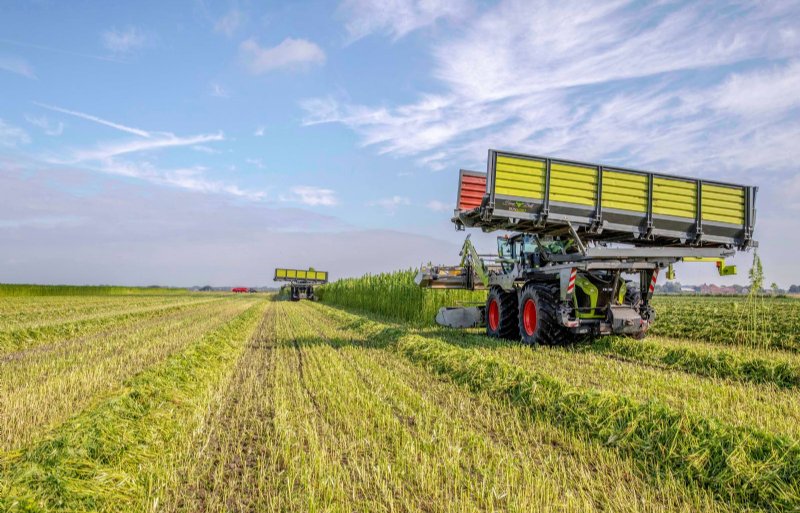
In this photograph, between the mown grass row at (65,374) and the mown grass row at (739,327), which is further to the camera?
the mown grass row at (739,327)

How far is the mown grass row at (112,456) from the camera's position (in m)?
3.41

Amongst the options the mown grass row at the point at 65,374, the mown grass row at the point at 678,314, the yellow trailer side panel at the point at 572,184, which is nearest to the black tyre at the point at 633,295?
the yellow trailer side panel at the point at 572,184

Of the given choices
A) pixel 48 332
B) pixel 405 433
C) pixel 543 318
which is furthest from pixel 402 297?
pixel 405 433

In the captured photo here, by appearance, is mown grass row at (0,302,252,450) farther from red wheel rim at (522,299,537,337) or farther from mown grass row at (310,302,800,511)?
red wheel rim at (522,299,537,337)

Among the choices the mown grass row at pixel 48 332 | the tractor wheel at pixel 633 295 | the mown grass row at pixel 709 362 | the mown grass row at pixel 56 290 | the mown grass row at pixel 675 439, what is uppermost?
the tractor wheel at pixel 633 295

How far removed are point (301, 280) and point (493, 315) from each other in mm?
37815

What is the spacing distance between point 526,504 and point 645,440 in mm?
1833

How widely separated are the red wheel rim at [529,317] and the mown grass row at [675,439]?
4.02 meters

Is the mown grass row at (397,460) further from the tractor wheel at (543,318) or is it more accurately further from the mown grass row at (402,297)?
the mown grass row at (402,297)

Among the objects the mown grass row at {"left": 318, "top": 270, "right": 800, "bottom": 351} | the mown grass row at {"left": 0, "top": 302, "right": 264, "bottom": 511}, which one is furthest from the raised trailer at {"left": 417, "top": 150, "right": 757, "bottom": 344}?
the mown grass row at {"left": 0, "top": 302, "right": 264, "bottom": 511}

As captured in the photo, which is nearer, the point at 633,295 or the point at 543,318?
the point at 543,318

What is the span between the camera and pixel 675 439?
4473 mm

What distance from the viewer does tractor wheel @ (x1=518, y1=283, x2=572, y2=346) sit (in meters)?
9.97

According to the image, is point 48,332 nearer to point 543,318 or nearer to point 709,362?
point 543,318
